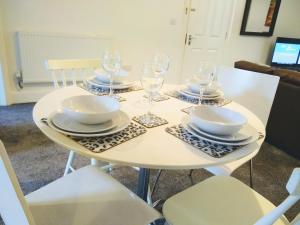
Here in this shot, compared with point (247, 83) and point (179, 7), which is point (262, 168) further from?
point (179, 7)

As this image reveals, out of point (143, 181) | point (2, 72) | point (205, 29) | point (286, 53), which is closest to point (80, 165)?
point (143, 181)

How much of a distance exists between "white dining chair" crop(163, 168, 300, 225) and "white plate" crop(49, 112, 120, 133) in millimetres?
404

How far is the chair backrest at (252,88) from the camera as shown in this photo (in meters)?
1.52

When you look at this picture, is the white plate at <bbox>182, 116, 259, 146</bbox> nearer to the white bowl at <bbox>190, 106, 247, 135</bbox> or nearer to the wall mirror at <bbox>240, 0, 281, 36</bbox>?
the white bowl at <bbox>190, 106, 247, 135</bbox>

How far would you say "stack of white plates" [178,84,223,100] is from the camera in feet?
4.32

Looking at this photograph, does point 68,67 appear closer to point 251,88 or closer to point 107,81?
point 107,81

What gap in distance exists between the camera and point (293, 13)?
4.60 metres

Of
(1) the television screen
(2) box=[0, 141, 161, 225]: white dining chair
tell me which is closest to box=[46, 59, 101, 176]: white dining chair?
(2) box=[0, 141, 161, 225]: white dining chair

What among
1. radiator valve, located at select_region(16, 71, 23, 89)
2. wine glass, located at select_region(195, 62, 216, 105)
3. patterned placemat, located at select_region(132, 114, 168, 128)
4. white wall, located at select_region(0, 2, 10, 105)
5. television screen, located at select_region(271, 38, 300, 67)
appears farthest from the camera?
television screen, located at select_region(271, 38, 300, 67)

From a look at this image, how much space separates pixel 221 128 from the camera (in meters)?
0.82

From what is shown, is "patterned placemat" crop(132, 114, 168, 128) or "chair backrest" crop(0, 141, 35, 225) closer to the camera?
"chair backrest" crop(0, 141, 35, 225)

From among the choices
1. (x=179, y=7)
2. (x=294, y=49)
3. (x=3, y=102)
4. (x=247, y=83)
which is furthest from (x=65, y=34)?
(x=294, y=49)

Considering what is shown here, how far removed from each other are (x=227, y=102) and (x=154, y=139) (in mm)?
637

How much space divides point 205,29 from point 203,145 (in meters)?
3.31
